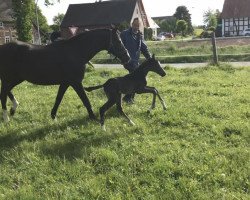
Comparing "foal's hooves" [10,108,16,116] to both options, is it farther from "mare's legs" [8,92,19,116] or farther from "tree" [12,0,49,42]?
"tree" [12,0,49,42]

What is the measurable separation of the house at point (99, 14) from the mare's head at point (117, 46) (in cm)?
5976

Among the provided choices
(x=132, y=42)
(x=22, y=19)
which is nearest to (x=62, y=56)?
(x=132, y=42)

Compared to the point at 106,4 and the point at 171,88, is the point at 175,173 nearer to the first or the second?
the point at 171,88

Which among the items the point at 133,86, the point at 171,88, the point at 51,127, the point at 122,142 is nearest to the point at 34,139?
the point at 51,127

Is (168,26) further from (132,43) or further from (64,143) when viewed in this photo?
(64,143)

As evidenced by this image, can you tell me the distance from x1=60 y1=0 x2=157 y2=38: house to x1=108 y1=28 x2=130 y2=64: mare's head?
59.8 meters

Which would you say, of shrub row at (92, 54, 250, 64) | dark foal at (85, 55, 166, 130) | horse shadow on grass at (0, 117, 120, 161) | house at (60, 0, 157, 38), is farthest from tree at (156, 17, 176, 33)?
horse shadow on grass at (0, 117, 120, 161)

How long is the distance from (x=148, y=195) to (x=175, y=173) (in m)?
0.78

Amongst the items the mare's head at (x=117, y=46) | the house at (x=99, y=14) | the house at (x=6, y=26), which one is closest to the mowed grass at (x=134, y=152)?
the mare's head at (x=117, y=46)

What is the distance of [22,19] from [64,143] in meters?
46.6

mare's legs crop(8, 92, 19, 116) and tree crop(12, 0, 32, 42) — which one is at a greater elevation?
tree crop(12, 0, 32, 42)

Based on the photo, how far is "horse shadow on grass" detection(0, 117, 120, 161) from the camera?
6.86 meters

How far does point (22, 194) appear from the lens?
5.31m

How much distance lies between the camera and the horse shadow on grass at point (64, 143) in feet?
22.5
